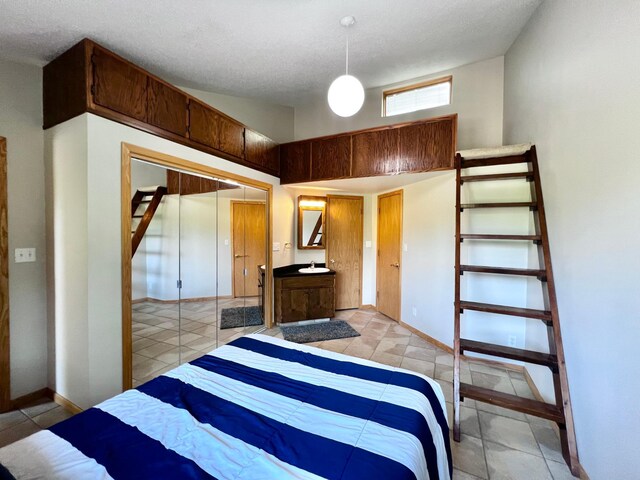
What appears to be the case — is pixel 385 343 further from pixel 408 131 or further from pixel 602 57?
pixel 602 57

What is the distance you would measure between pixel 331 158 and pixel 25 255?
3322 millimetres

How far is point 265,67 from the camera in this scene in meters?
3.05

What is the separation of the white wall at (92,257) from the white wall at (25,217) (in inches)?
8.7

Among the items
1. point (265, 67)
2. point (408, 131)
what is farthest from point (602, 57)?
point (265, 67)

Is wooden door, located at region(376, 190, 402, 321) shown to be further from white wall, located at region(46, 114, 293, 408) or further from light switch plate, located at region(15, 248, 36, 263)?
light switch plate, located at region(15, 248, 36, 263)

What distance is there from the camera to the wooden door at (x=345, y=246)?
4691 mm

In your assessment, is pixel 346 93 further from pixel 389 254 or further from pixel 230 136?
pixel 389 254

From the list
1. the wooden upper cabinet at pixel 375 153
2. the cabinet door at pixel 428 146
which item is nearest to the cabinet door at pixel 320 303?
the wooden upper cabinet at pixel 375 153

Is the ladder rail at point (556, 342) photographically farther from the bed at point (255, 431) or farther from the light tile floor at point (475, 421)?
the bed at point (255, 431)

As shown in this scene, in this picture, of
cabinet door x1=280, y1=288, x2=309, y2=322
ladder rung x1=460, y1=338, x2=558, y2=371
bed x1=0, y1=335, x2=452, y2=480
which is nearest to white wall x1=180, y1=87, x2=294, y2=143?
cabinet door x1=280, y1=288, x2=309, y2=322

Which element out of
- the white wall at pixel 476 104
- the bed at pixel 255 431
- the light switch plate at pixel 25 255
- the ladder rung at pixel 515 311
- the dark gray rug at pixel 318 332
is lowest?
the dark gray rug at pixel 318 332

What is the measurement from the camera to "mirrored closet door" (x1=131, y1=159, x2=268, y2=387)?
2.32 meters

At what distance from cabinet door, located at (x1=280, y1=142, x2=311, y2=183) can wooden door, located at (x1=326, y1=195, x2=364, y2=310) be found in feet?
2.79

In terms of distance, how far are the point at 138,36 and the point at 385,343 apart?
4.17 metres
